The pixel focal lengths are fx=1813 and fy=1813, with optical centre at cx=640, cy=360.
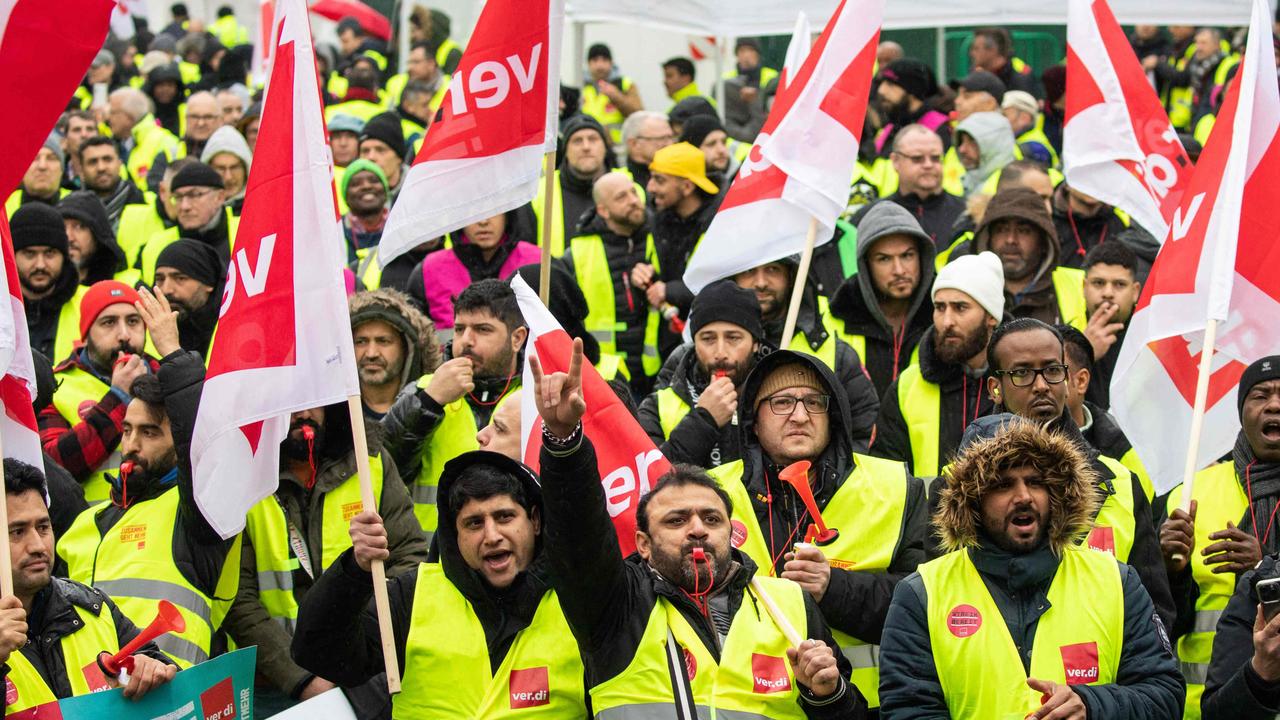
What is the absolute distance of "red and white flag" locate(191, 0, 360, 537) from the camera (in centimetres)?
600

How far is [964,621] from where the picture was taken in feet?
17.2

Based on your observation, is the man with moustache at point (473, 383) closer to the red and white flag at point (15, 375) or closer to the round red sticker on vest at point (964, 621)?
the red and white flag at point (15, 375)

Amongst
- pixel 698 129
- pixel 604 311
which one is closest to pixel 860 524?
pixel 604 311

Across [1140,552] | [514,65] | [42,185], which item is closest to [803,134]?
[514,65]

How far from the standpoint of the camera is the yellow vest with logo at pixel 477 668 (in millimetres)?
5574

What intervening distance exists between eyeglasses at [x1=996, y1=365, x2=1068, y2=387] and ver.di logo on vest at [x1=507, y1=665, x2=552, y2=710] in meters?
2.17

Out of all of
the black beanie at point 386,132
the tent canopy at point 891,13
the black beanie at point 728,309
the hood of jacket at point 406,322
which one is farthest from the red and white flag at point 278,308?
the tent canopy at point 891,13

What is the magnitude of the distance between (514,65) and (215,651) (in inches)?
99.9

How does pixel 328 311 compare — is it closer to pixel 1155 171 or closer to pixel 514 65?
pixel 514 65

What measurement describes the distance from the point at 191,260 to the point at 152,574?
2821mm

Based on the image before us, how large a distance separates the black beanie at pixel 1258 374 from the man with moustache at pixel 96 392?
14.5 ft

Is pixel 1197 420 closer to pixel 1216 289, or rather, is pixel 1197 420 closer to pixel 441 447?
pixel 1216 289

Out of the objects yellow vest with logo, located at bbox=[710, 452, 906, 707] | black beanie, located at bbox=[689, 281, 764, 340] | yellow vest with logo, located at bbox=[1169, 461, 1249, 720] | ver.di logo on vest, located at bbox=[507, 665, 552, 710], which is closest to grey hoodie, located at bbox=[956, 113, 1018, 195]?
black beanie, located at bbox=[689, 281, 764, 340]

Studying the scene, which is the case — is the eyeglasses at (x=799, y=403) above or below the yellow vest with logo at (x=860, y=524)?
above
